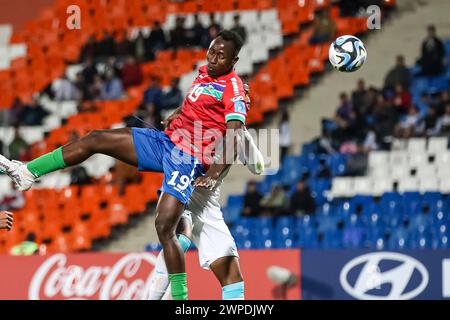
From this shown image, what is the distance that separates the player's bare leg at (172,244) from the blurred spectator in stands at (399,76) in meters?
9.46

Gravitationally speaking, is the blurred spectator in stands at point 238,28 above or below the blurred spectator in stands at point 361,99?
above

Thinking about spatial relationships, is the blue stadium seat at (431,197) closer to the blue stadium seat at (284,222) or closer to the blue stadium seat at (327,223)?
the blue stadium seat at (327,223)

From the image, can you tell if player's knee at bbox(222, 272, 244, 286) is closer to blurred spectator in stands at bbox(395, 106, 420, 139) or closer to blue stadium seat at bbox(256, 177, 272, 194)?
blue stadium seat at bbox(256, 177, 272, 194)

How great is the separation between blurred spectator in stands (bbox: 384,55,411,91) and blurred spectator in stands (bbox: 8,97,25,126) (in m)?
6.94

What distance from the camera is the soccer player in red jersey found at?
6.41m

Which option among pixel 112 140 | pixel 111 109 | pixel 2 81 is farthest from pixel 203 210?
pixel 2 81

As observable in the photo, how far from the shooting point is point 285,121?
50.4 feet

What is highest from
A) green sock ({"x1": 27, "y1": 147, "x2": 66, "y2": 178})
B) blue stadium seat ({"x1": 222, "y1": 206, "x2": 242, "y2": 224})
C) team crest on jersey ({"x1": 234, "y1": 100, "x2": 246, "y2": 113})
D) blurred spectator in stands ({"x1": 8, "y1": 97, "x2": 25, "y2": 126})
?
blurred spectator in stands ({"x1": 8, "y1": 97, "x2": 25, "y2": 126})

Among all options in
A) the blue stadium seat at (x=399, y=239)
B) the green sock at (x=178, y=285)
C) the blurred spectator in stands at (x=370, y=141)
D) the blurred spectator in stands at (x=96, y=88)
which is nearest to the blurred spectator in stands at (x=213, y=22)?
the blurred spectator in stands at (x=96, y=88)

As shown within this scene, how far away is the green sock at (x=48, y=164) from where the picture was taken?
6.57 metres

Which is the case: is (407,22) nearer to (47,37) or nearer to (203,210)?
(47,37)

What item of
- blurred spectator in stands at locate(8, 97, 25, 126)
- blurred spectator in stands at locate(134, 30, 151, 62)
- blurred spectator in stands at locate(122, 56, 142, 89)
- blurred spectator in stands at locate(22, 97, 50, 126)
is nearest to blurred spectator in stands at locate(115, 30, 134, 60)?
blurred spectator in stands at locate(134, 30, 151, 62)

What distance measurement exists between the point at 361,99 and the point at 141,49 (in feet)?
16.5

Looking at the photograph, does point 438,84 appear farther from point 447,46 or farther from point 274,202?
point 274,202
